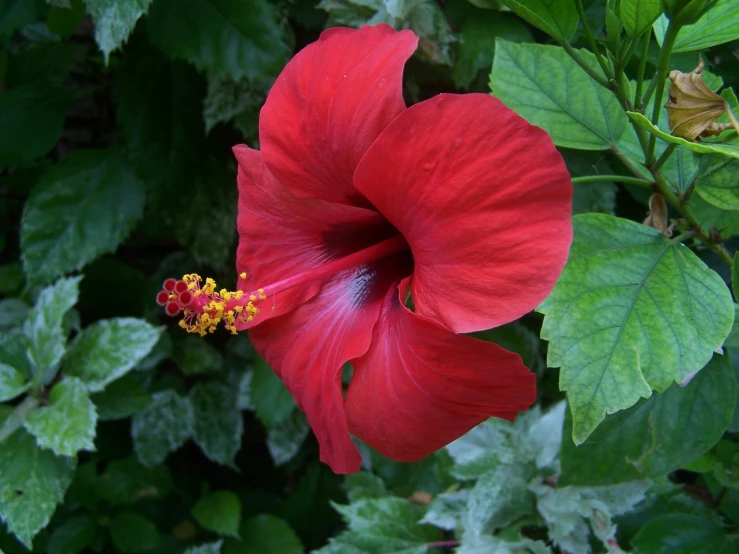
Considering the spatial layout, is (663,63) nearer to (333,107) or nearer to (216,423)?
(333,107)

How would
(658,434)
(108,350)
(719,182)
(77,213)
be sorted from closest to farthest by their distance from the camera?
(719,182) < (658,434) < (108,350) < (77,213)

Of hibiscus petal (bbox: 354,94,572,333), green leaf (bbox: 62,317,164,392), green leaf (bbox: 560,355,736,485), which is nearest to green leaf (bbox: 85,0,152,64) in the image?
green leaf (bbox: 62,317,164,392)

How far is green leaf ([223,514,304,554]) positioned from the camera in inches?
52.6

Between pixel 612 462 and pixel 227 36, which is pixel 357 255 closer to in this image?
pixel 612 462

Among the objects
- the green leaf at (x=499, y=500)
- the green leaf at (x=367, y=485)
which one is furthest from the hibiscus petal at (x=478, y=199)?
the green leaf at (x=367, y=485)

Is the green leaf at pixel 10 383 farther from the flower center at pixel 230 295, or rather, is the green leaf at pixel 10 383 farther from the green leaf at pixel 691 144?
the green leaf at pixel 691 144

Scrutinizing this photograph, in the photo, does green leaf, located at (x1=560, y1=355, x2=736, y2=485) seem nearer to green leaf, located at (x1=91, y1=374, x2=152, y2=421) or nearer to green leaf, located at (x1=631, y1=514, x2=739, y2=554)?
green leaf, located at (x1=631, y1=514, x2=739, y2=554)

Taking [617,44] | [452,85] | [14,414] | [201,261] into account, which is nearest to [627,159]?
[617,44]

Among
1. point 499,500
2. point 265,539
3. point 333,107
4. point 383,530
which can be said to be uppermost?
point 333,107

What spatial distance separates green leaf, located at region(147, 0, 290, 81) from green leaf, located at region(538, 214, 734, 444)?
24.9 inches

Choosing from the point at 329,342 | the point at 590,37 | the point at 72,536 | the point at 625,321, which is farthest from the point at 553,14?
the point at 72,536

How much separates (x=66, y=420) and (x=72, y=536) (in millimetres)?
348

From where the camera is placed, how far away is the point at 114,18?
99 centimetres

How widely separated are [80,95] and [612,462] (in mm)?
1281
